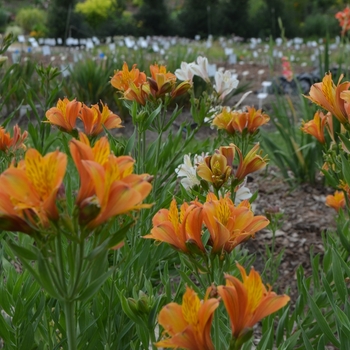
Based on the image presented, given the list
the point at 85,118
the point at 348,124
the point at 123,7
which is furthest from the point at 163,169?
the point at 123,7

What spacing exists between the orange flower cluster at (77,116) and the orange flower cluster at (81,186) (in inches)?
26.9

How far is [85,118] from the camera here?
153 cm

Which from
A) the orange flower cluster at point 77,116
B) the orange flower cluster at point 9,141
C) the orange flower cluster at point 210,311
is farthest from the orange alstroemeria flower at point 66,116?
the orange flower cluster at point 210,311

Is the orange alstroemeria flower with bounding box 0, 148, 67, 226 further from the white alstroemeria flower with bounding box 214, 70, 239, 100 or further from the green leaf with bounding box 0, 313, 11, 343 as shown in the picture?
the white alstroemeria flower with bounding box 214, 70, 239, 100

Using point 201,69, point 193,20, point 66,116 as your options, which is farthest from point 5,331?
point 193,20

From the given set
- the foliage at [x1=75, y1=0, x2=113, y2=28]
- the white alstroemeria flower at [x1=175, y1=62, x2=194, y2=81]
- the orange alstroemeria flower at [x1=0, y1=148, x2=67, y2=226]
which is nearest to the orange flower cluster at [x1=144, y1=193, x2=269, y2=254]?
the orange alstroemeria flower at [x1=0, y1=148, x2=67, y2=226]

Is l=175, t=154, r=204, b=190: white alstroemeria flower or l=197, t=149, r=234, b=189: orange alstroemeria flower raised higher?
l=197, t=149, r=234, b=189: orange alstroemeria flower

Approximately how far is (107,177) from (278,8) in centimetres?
1884

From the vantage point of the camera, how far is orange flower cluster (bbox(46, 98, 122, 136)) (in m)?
1.47

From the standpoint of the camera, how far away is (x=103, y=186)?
763 millimetres

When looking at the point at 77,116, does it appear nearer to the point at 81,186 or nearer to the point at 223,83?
the point at 81,186

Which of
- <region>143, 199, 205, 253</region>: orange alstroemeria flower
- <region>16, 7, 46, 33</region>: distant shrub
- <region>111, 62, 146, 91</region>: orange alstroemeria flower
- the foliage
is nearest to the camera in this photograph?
<region>143, 199, 205, 253</region>: orange alstroemeria flower

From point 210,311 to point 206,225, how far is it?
0.29 meters

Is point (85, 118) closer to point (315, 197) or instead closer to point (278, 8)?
point (315, 197)
